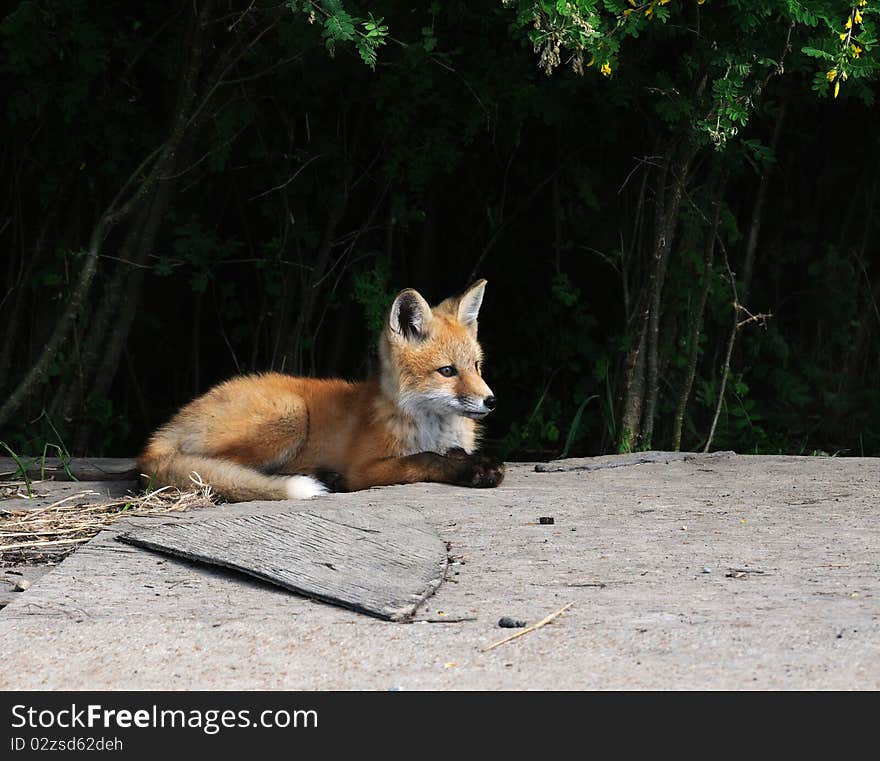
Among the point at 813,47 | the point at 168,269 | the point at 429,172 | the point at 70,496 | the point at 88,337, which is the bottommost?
the point at 70,496

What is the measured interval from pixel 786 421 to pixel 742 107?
3224 millimetres

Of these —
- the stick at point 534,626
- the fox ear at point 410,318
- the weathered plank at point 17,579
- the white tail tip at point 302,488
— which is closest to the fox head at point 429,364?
the fox ear at point 410,318

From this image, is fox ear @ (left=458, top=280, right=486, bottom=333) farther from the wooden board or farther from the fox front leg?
the wooden board

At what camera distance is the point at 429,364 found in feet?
19.3

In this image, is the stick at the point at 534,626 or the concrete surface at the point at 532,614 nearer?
the concrete surface at the point at 532,614

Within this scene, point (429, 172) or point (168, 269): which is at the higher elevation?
point (429, 172)

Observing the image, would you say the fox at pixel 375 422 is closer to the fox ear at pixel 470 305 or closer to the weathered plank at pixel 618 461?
the fox ear at pixel 470 305

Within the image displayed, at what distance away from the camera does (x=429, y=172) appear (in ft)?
25.6

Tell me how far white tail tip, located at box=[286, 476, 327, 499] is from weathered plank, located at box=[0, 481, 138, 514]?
798 millimetres

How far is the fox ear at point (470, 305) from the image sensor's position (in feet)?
20.6

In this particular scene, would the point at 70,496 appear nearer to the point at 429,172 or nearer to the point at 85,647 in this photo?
the point at 85,647

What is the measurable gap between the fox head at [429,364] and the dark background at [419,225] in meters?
1.67

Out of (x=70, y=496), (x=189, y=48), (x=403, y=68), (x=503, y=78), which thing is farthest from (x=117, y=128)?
(x=70, y=496)

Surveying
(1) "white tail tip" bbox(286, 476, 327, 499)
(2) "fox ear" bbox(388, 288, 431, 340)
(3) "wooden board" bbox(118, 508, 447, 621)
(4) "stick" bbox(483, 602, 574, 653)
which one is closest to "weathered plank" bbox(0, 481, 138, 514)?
(1) "white tail tip" bbox(286, 476, 327, 499)
